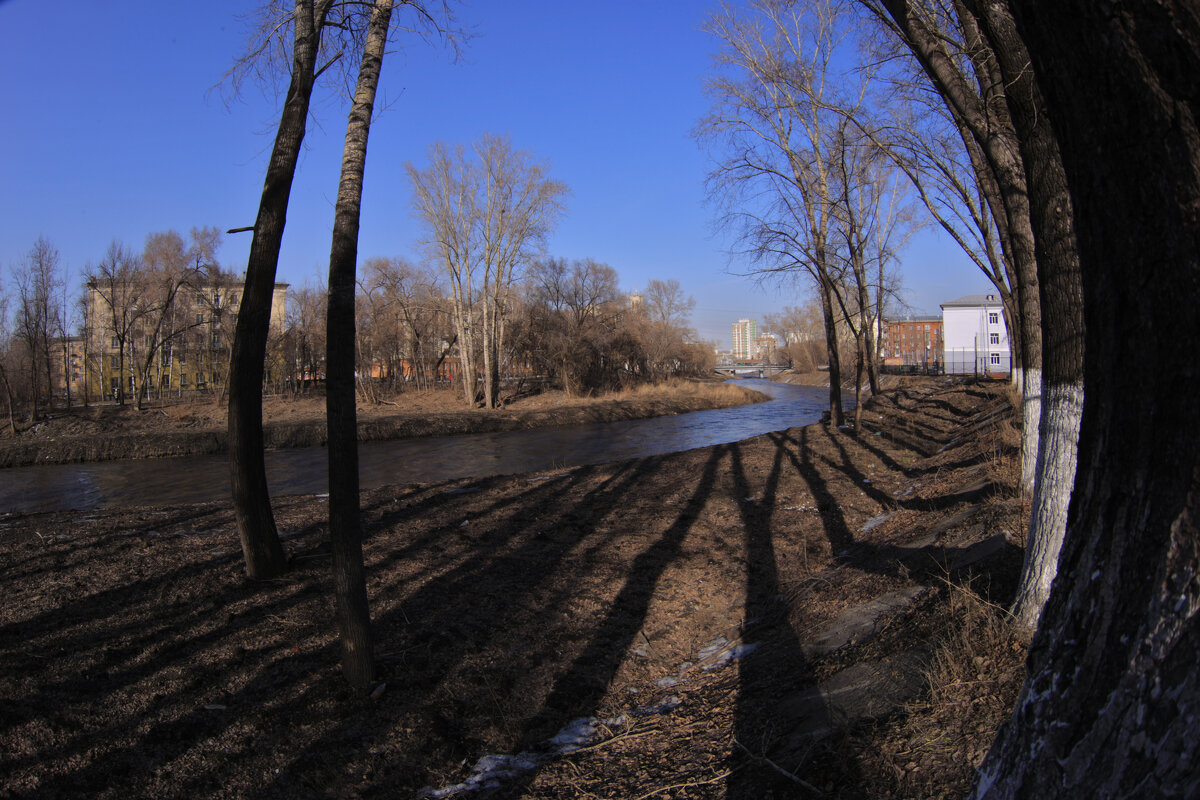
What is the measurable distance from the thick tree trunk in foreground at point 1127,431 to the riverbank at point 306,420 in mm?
28286

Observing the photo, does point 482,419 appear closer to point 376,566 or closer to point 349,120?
point 376,566

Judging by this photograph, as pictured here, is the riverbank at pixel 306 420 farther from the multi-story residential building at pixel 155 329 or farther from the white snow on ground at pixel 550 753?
the white snow on ground at pixel 550 753

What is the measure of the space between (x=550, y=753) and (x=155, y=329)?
4476 centimetres

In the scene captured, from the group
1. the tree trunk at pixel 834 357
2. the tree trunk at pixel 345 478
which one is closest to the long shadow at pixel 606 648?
the tree trunk at pixel 345 478

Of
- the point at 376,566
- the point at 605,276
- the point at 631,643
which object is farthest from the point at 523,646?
the point at 605,276

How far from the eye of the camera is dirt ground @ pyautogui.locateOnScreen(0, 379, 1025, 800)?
354 cm

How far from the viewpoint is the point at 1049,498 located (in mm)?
4152

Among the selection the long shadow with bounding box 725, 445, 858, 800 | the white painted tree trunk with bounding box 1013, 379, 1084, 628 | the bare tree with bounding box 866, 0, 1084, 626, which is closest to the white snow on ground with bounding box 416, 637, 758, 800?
the long shadow with bounding box 725, 445, 858, 800

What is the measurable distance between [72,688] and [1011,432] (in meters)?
11.9

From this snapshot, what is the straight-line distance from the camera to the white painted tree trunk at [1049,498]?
3889 millimetres

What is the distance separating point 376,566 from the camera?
7.11 m

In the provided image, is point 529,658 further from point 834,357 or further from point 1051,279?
point 834,357

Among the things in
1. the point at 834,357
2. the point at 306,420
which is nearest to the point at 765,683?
the point at 834,357

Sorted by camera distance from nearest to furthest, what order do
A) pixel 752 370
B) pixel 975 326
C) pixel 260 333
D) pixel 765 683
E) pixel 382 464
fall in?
pixel 765 683 < pixel 260 333 < pixel 382 464 < pixel 975 326 < pixel 752 370
